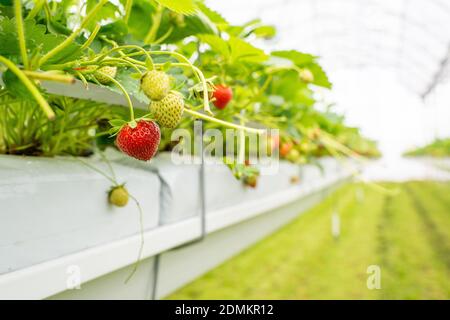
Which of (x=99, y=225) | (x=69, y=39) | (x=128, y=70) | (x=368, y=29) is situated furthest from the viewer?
(x=368, y=29)

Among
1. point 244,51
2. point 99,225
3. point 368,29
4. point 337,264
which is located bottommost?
point 337,264

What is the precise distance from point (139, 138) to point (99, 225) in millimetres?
268

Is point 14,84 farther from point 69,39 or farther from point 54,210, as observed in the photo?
point 54,210

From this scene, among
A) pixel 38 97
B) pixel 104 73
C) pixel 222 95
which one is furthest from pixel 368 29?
pixel 38 97

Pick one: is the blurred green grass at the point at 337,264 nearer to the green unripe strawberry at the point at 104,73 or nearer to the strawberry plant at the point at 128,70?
the strawberry plant at the point at 128,70

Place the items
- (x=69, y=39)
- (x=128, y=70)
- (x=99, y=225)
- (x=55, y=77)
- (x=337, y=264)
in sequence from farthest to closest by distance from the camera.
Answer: (x=337, y=264) < (x=99, y=225) < (x=128, y=70) < (x=69, y=39) < (x=55, y=77)

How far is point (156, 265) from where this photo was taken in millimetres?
798

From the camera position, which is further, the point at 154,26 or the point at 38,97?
the point at 154,26

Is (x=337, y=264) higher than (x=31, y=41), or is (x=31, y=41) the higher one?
(x=31, y=41)

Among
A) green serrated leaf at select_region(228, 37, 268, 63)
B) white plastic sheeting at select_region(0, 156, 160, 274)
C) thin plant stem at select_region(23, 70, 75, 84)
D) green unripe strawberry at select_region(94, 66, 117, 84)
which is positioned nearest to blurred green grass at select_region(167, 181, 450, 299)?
white plastic sheeting at select_region(0, 156, 160, 274)

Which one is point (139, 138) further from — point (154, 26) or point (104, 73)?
point (154, 26)

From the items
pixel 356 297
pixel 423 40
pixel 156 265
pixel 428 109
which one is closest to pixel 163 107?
pixel 156 265

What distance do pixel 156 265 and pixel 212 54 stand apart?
401mm

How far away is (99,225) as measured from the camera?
0.60m
